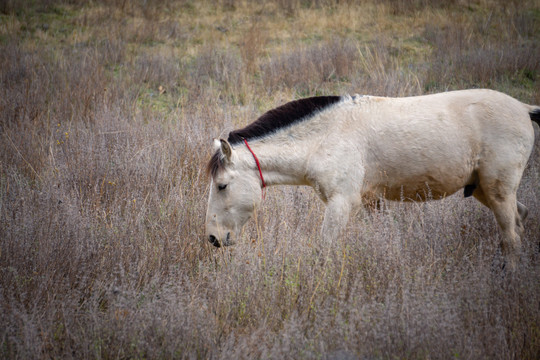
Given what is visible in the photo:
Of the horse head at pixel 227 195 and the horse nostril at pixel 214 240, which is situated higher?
the horse head at pixel 227 195

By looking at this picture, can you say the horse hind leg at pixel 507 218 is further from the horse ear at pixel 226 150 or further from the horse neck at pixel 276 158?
the horse ear at pixel 226 150

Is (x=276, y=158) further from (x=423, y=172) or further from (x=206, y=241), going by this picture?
(x=423, y=172)

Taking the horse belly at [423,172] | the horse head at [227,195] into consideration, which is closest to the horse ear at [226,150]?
the horse head at [227,195]

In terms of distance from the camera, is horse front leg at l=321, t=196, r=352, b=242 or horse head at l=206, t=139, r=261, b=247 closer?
horse front leg at l=321, t=196, r=352, b=242

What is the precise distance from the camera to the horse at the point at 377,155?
130 inches

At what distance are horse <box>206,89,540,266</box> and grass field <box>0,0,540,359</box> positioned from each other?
0.91 ft

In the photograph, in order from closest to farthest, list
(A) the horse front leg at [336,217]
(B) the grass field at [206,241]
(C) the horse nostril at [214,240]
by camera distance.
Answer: (B) the grass field at [206,241] → (A) the horse front leg at [336,217] → (C) the horse nostril at [214,240]

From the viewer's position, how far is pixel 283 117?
11.7ft

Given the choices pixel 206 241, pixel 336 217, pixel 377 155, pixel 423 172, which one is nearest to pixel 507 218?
pixel 423 172

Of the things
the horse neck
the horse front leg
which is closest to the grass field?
the horse front leg

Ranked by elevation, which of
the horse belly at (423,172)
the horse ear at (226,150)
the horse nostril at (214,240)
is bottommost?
the horse nostril at (214,240)

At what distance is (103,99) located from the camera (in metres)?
6.85

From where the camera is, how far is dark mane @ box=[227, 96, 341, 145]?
3549mm

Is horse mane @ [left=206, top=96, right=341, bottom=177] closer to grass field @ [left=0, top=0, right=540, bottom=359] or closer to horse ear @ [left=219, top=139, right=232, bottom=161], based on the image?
horse ear @ [left=219, top=139, right=232, bottom=161]
